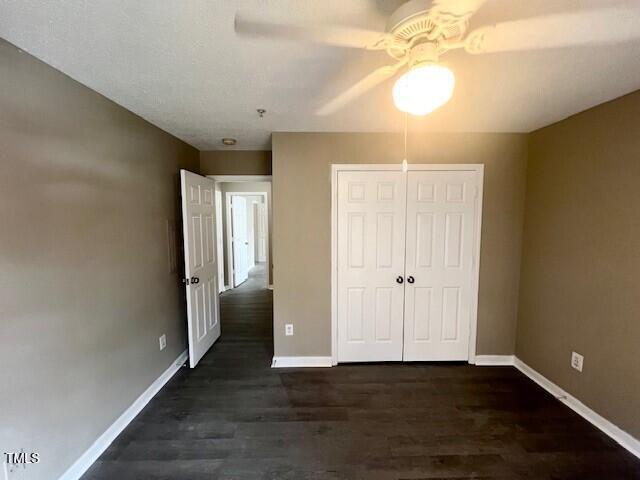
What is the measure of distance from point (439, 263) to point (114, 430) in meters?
2.90

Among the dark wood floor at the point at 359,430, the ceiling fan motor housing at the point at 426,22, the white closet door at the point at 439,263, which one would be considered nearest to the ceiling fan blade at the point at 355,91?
the ceiling fan motor housing at the point at 426,22

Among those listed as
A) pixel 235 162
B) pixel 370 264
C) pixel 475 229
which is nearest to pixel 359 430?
pixel 370 264

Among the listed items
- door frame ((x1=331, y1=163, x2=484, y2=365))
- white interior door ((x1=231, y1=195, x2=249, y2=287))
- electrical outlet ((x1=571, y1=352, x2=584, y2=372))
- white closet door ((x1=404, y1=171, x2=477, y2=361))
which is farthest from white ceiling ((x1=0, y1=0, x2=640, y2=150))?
white interior door ((x1=231, y1=195, x2=249, y2=287))

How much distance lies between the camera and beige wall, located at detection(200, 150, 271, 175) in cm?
351

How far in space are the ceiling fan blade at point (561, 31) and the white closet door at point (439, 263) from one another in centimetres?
147

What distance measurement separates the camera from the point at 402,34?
1.09 meters

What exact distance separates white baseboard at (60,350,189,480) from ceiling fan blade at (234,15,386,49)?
2450 mm

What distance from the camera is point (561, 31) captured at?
128 cm

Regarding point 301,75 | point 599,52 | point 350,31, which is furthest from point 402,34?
point 599,52

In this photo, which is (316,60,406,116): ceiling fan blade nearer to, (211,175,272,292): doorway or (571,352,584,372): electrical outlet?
(571,352,584,372): electrical outlet

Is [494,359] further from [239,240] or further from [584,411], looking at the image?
[239,240]

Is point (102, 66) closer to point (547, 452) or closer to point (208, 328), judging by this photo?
point (208, 328)

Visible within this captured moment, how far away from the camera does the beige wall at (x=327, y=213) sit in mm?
2777

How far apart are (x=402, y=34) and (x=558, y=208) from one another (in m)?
2.20
